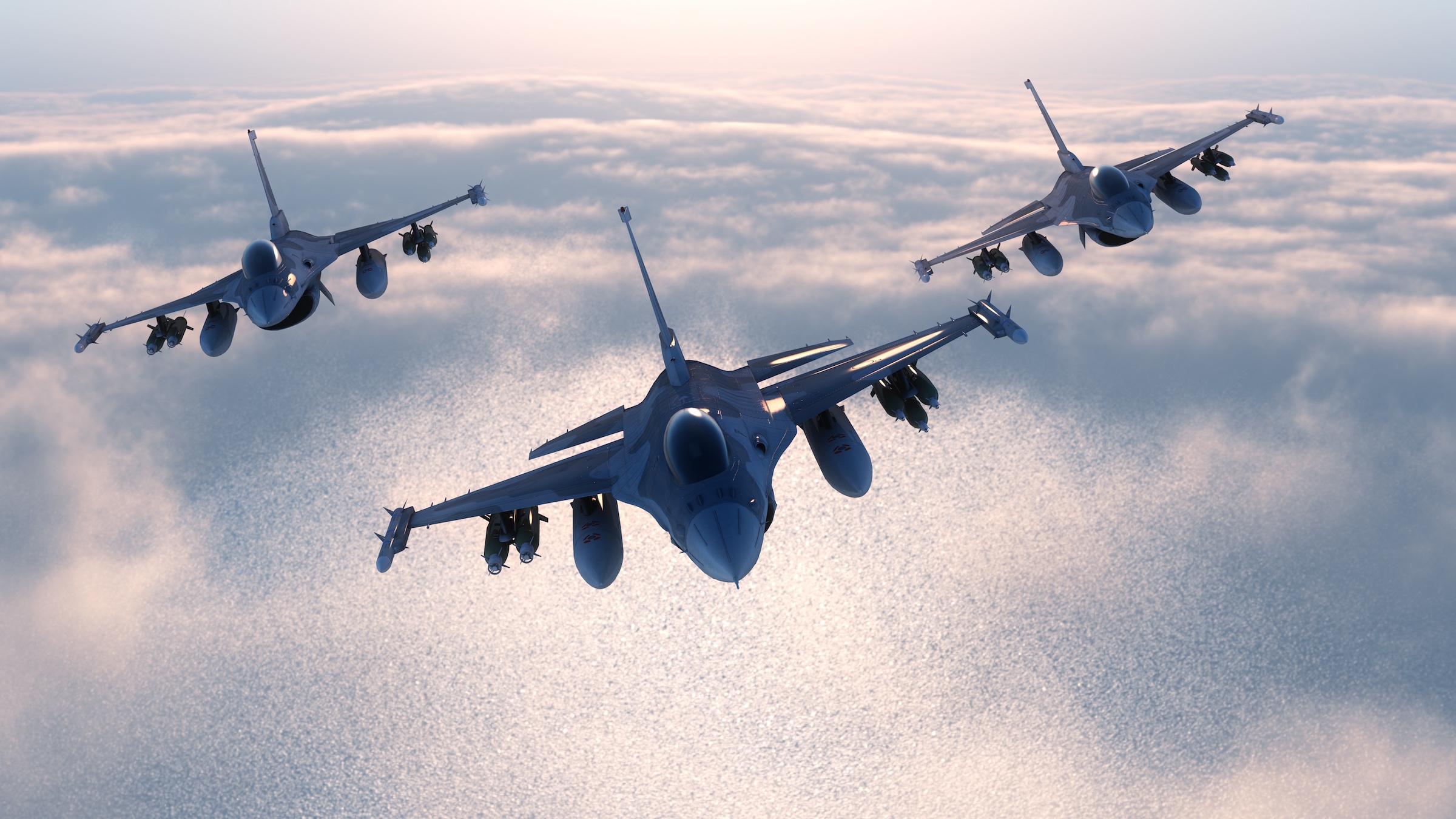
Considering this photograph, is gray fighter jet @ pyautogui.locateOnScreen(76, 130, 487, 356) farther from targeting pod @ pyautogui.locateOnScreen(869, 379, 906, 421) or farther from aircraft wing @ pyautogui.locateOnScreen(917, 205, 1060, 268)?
aircraft wing @ pyautogui.locateOnScreen(917, 205, 1060, 268)

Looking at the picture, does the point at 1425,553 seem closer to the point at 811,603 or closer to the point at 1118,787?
the point at 1118,787

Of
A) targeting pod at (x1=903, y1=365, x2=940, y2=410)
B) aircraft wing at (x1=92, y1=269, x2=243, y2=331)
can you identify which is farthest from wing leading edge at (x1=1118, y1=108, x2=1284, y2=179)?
aircraft wing at (x1=92, y1=269, x2=243, y2=331)

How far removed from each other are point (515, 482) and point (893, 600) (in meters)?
50.1

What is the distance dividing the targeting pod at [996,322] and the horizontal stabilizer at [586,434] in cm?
1759

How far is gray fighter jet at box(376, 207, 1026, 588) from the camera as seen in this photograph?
16.8 m

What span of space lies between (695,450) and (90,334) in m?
35.6

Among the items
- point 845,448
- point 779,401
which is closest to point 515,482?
point 779,401

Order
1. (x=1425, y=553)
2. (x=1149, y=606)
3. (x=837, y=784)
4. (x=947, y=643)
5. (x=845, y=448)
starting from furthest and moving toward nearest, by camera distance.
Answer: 1. (x=1425, y=553)
2. (x=1149, y=606)
3. (x=947, y=643)
4. (x=837, y=784)
5. (x=845, y=448)

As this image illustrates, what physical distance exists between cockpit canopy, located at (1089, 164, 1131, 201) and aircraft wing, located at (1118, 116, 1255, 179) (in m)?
5.36

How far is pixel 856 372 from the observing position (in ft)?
84.2

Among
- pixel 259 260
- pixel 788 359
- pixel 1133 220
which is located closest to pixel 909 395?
pixel 788 359

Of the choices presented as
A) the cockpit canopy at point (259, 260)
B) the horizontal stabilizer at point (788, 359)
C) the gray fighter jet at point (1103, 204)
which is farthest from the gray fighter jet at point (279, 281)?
the gray fighter jet at point (1103, 204)

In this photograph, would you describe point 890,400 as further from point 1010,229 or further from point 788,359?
point 1010,229

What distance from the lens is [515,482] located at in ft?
73.0
